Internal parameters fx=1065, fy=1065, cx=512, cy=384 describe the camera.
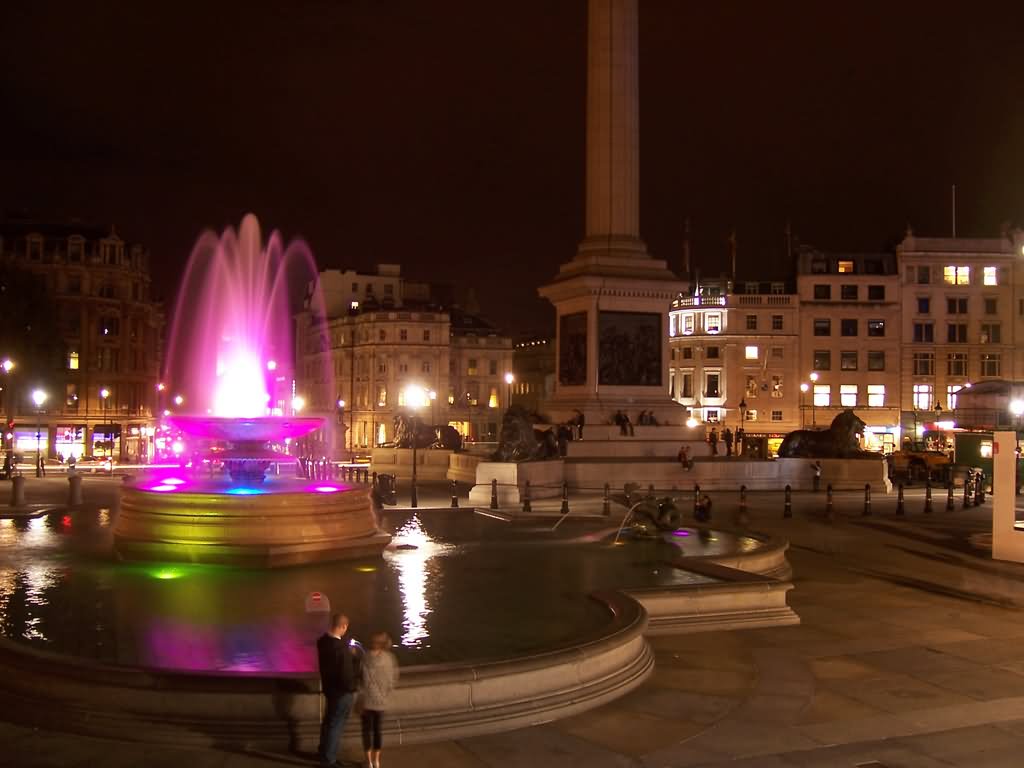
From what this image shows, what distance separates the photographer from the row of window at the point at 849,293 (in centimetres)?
8625

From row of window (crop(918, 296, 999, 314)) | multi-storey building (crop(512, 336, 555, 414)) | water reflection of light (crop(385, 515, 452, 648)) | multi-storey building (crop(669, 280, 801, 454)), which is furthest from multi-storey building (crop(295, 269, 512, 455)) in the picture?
water reflection of light (crop(385, 515, 452, 648))

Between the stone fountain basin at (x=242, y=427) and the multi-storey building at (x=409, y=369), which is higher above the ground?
the multi-storey building at (x=409, y=369)

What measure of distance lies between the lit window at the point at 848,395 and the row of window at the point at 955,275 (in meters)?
9.68

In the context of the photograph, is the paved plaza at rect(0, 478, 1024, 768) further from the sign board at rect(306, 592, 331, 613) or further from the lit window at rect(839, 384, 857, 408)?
the lit window at rect(839, 384, 857, 408)

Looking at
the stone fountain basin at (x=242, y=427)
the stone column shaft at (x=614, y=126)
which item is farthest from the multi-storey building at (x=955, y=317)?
the stone fountain basin at (x=242, y=427)

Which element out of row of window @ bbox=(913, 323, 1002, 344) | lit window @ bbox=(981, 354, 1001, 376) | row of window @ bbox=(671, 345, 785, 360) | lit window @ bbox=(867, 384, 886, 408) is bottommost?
lit window @ bbox=(867, 384, 886, 408)

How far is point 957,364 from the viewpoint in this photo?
278 ft

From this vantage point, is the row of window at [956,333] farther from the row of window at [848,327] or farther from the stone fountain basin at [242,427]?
the stone fountain basin at [242,427]

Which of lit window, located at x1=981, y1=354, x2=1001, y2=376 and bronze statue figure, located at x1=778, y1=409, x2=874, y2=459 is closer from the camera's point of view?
bronze statue figure, located at x1=778, y1=409, x2=874, y2=459

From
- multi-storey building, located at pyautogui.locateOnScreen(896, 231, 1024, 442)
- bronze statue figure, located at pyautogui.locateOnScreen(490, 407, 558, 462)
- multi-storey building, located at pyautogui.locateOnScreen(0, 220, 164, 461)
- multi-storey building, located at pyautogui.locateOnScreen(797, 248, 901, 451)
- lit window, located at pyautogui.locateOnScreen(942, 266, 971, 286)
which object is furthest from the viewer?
multi-storey building, located at pyautogui.locateOnScreen(797, 248, 901, 451)

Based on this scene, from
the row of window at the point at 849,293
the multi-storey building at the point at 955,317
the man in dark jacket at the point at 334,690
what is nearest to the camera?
the man in dark jacket at the point at 334,690

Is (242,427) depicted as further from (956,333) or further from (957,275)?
(957,275)

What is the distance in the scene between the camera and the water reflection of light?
12.9 metres

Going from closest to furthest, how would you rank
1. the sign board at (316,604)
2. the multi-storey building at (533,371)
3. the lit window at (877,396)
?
the sign board at (316,604), the lit window at (877,396), the multi-storey building at (533,371)
